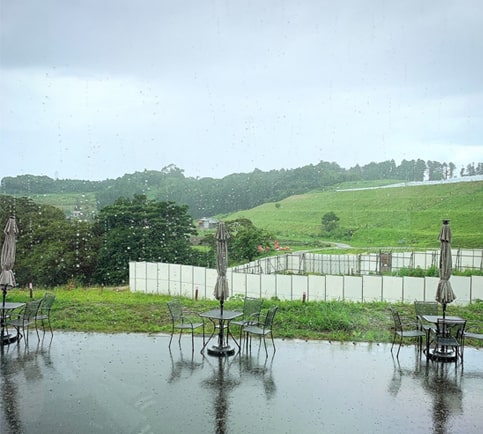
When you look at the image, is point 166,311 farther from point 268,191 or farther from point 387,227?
point 268,191

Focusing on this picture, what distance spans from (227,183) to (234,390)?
54.5 metres

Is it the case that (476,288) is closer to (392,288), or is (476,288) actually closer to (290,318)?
(392,288)

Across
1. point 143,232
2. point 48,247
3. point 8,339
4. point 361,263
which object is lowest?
point 361,263

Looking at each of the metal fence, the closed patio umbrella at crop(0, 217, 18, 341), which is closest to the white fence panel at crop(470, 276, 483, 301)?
the metal fence

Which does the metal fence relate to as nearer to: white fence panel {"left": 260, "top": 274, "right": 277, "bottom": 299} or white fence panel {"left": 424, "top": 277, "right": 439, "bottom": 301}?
white fence panel {"left": 260, "top": 274, "right": 277, "bottom": 299}

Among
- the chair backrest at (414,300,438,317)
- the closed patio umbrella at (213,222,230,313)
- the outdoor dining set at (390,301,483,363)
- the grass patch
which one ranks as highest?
the closed patio umbrella at (213,222,230,313)

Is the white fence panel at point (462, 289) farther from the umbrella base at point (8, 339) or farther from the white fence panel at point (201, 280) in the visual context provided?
the umbrella base at point (8, 339)

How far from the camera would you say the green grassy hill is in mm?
50875

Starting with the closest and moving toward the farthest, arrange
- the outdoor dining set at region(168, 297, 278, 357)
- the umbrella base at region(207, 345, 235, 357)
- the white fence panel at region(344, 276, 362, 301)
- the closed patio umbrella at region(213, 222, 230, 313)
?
the umbrella base at region(207, 345, 235, 357) < the outdoor dining set at region(168, 297, 278, 357) < the closed patio umbrella at region(213, 222, 230, 313) < the white fence panel at region(344, 276, 362, 301)

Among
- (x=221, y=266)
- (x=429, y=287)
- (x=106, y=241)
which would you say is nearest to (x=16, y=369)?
(x=221, y=266)

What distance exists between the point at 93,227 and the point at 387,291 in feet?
98.8

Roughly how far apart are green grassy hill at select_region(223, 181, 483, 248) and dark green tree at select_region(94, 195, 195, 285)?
11975 mm

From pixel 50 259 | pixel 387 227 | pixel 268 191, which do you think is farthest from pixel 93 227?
pixel 387 227

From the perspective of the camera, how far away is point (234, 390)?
694 cm
